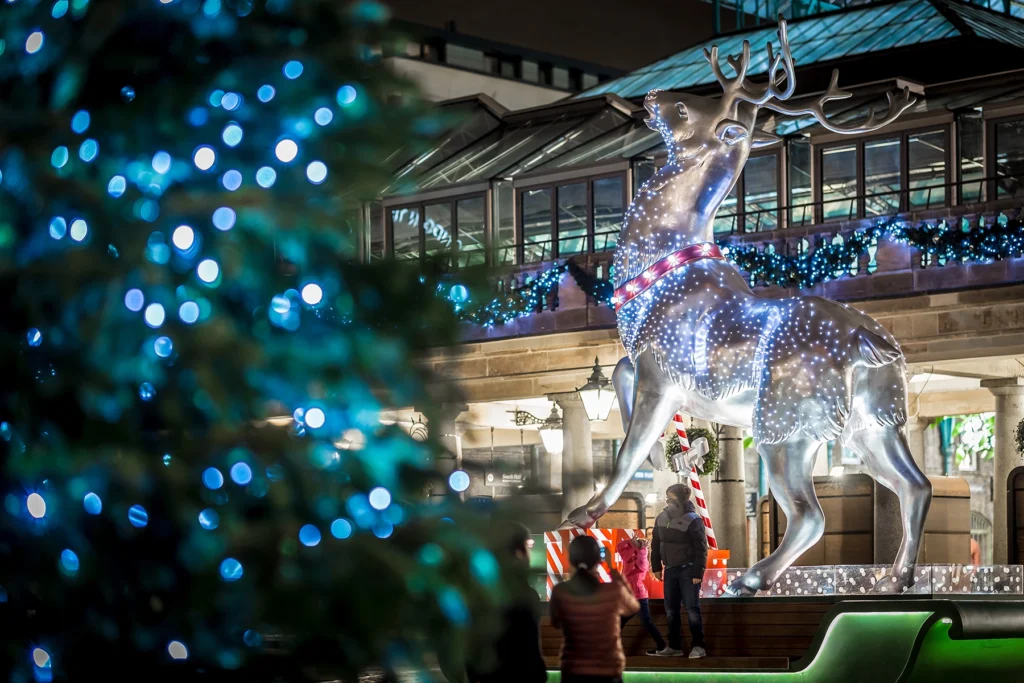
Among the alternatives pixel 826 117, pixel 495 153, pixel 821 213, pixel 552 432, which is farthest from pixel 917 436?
pixel 826 117

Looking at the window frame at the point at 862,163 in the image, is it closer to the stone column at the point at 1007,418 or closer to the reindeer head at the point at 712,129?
the stone column at the point at 1007,418

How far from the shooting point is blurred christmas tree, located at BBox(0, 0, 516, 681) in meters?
3.20

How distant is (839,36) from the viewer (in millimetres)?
34750

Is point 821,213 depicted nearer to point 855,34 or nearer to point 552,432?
point 552,432

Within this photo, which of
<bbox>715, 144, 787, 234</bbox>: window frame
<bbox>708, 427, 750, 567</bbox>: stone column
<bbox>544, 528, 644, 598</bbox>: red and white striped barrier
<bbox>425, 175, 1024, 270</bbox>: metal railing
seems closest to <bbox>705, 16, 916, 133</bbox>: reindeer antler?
<bbox>544, 528, 644, 598</bbox>: red and white striped barrier

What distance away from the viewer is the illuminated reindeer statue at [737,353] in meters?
11.4

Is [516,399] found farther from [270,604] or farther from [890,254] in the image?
[270,604]

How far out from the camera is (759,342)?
38.0 feet

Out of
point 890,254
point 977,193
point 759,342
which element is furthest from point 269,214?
point 977,193

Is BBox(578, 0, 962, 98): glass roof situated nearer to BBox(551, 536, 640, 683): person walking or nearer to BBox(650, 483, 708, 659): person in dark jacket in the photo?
BBox(650, 483, 708, 659): person in dark jacket

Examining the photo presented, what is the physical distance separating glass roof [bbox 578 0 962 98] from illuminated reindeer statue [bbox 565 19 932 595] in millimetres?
20141

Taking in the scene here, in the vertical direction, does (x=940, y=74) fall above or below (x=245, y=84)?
above

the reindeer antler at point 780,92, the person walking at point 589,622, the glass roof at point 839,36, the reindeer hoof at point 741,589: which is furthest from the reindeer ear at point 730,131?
the glass roof at point 839,36

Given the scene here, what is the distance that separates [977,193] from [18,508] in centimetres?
2488
